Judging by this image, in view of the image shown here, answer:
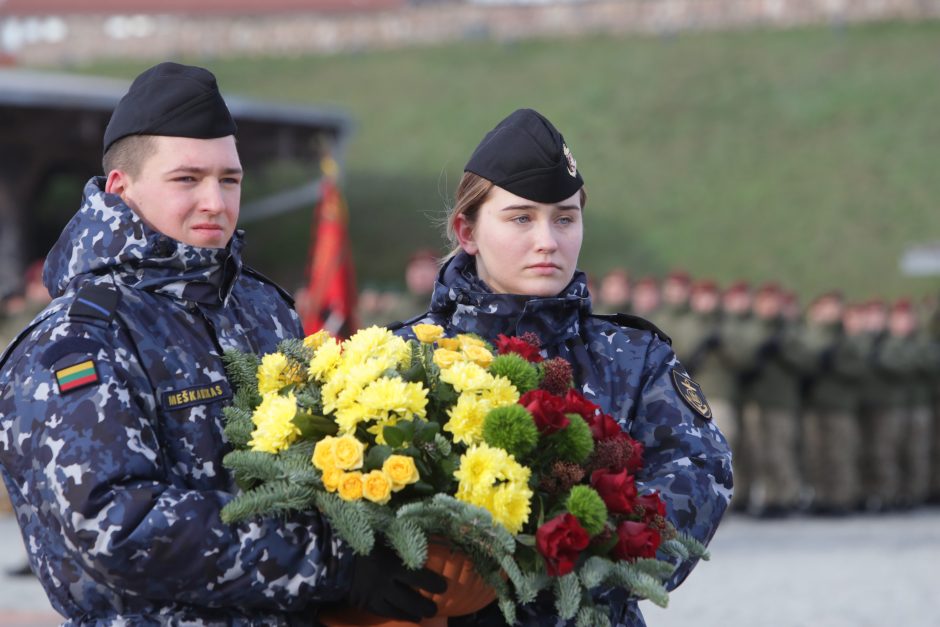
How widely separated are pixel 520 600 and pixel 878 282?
27655 millimetres

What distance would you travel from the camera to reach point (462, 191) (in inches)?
136

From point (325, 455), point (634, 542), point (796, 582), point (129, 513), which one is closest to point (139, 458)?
point (129, 513)

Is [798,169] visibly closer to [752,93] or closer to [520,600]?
[752,93]

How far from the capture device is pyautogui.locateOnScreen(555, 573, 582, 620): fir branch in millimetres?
2596

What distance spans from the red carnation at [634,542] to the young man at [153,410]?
355mm

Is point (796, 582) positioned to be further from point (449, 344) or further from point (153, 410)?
point (153, 410)

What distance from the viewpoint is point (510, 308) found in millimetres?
3273

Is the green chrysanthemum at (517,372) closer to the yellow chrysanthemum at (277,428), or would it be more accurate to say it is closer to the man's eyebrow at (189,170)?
the yellow chrysanthemum at (277,428)

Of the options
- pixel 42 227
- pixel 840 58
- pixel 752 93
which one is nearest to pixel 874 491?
pixel 42 227

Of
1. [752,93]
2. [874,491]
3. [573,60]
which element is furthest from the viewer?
[573,60]

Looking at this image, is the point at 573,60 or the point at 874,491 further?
the point at 573,60

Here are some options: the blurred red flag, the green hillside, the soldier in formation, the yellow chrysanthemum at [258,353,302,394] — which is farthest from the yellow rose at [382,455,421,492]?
the green hillside

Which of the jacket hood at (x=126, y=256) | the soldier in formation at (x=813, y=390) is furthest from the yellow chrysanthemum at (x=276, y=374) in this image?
the soldier in formation at (x=813, y=390)

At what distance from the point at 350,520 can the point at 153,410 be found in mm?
477
